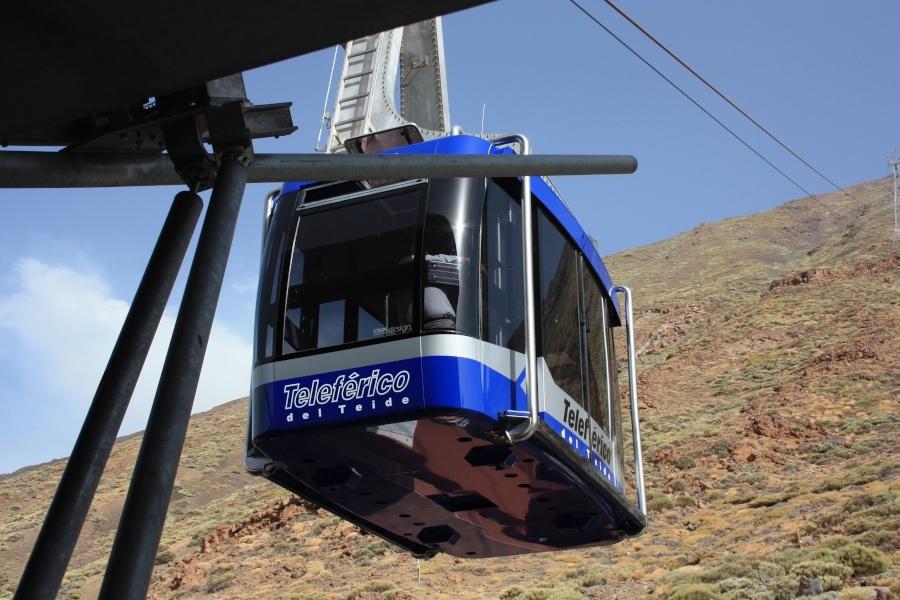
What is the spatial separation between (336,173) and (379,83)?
6563 millimetres

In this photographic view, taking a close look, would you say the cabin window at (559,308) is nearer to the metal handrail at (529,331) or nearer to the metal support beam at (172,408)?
the metal handrail at (529,331)

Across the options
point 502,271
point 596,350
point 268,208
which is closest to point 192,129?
point 502,271

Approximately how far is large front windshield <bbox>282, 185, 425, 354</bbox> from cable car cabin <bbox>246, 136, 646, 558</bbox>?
0.01 metres

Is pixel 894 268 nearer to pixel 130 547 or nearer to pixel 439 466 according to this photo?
pixel 439 466

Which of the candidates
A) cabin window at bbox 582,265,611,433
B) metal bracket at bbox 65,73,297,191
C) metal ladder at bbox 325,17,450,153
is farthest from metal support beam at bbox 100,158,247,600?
metal ladder at bbox 325,17,450,153

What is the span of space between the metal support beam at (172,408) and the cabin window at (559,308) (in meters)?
4.35

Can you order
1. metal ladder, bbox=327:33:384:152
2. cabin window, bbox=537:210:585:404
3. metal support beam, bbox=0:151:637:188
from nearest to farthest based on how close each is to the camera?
metal support beam, bbox=0:151:637:188 < cabin window, bbox=537:210:585:404 < metal ladder, bbox=327:33:384:152

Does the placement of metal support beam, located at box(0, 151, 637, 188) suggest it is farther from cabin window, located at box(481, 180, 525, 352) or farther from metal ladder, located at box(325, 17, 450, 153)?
metal ladder, located at box(325, 17, 450, 153)

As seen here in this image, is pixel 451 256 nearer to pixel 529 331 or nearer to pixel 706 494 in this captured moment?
pixel 529 331

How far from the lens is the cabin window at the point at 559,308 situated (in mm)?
7487

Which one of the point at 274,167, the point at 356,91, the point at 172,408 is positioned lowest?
the point at 172,408

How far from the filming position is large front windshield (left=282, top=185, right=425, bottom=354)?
699cm

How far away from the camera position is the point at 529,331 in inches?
274

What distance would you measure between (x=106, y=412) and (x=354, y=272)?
13.8ft
